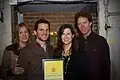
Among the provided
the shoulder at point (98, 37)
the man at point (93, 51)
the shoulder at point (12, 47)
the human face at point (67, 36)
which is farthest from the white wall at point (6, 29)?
the shoulder at point (98, 37)

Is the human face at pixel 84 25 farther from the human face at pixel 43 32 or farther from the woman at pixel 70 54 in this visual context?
the human face at pixel 43 32

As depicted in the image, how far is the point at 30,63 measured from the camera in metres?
3.46

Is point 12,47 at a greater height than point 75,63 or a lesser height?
greater

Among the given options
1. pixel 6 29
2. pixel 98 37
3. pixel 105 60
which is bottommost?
pixel 105 60

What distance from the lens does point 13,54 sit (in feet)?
11.3

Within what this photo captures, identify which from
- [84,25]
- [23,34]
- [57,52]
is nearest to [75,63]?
[57,52]

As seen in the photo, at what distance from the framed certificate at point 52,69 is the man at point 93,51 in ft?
1.12

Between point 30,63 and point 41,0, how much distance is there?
0.80m

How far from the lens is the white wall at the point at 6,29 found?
3.41 m

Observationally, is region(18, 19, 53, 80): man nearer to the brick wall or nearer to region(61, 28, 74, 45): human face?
the brick wall

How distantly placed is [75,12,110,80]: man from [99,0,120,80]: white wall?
0.22ft

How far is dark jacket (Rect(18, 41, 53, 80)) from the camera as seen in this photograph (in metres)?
3.45

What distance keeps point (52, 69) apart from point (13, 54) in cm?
52

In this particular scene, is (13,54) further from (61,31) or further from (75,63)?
(75,63)
